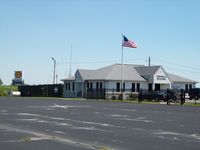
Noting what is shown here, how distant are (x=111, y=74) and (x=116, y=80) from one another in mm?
1524

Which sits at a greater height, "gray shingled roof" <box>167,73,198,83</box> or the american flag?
the american flag

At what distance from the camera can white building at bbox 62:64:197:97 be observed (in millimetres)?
71562

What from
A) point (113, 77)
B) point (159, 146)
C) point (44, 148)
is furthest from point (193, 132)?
point (113, 77)

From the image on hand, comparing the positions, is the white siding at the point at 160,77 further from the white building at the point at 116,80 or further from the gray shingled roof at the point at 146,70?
the gray shingled roof at the point at 146,70

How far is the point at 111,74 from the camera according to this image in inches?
2852

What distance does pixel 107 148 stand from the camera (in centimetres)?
1281

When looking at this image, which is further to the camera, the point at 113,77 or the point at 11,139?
the point at 113,77

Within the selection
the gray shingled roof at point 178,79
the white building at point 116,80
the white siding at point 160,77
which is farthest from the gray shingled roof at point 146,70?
the gray shingled roof at point 178,79

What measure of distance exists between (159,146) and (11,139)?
4.58 meters

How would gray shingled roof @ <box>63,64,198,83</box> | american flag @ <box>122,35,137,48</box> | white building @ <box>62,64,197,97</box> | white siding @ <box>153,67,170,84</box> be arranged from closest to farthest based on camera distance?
american flag @ <box>122,35,137,48</box>
white building @ <box>62,64,197,97</box>
gray shingled roof @ <box>63,64,198,83</box>
white siding @ <box>153,67,170,84</box>

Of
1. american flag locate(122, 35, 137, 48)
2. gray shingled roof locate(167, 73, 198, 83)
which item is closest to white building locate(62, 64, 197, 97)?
gray shingled roof locate(167, 73, 198, 83)

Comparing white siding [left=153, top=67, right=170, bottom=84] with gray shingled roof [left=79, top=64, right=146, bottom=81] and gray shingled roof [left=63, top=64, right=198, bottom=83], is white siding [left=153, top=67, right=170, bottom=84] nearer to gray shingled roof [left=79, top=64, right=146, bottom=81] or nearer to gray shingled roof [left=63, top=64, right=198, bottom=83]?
gray shingled roof [left=63, top=64, right=198, bottom=83]

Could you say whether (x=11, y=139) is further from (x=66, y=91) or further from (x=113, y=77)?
(x=66, y=91)

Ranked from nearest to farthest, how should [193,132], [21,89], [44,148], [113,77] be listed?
[44,148] → [193,132] → [113,77] → [21,89]
